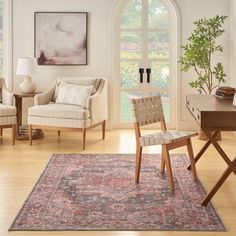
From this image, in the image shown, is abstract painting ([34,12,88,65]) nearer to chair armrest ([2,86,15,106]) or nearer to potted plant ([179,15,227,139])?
chair armrest ([2,86,15,106])

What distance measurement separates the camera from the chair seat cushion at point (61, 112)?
6.20 m

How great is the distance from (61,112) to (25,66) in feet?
3.65

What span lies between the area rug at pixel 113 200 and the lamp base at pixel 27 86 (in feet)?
5.99

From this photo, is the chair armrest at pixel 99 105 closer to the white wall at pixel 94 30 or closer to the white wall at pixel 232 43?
the white wall at pixel 94 30

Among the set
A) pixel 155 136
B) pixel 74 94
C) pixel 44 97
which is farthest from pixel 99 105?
pixel 155 136

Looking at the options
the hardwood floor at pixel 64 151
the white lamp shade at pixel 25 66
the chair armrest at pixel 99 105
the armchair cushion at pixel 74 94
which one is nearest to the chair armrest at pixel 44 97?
the armchair cushion at pixel 74 94

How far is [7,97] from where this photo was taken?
6.82 meters

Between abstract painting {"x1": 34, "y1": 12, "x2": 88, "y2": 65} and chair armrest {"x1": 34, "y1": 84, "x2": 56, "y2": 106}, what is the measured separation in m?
0.72

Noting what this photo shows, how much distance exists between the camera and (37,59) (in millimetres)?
7621

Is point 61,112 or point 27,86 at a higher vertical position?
point 27,86

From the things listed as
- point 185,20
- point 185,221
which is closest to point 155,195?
point 185,221

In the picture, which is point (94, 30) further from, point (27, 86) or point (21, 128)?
point (21, 128)

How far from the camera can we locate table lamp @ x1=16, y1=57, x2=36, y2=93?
694 cm

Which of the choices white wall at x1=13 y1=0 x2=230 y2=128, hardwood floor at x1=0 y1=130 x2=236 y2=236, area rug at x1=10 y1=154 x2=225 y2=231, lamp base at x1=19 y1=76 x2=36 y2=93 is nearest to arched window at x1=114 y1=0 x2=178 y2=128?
white wall at x1=13 y1=0 x2=230 y2=128
